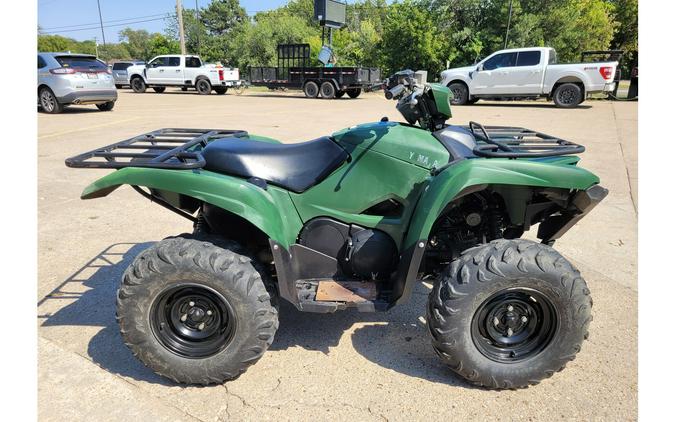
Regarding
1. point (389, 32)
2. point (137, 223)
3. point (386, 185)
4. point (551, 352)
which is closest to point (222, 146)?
point (386, 185)

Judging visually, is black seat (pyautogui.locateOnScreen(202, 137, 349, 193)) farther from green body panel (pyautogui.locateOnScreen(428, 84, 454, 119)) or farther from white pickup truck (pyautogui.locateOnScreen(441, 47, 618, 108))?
white pickup truck (pyautogui.locateOnScreen(441, 47, 618, 108))

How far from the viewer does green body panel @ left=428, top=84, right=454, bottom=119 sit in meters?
2.69

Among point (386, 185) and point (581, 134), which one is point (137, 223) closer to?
point (386, 185)

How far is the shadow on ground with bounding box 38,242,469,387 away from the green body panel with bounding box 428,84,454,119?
1.47 metres

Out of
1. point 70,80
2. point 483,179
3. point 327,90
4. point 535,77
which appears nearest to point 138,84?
point 327,90

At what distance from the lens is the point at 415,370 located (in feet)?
8.95

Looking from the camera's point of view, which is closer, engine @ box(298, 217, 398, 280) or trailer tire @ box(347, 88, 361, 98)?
engine @ box(298, 217, 398, 280)

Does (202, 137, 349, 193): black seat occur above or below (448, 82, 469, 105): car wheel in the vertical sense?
below

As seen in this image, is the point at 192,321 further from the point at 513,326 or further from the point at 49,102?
the point at 49,102

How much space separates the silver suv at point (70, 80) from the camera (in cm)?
1345

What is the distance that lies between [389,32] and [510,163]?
29.9 metres

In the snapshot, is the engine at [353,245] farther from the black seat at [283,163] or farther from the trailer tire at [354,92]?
the trailer tire at [354,92]

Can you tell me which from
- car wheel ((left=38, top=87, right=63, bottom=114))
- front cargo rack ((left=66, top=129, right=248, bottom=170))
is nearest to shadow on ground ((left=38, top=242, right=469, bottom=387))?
front cargo rack ((left=66, top=129, right=248, bottom=170))

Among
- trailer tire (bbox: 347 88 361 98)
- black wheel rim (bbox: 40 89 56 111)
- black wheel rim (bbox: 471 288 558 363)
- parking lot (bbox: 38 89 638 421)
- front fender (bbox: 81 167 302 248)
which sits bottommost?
parking lot (bbox: 38 89 638 421)
